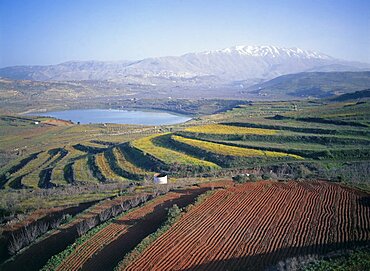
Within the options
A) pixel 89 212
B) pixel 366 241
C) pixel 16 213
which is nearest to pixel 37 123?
pixel 16 213

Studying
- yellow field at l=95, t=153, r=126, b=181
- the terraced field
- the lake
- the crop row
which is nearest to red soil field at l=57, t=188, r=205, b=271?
the crop row

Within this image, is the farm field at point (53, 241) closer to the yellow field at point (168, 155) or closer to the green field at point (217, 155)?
the green field at point (217, 155)

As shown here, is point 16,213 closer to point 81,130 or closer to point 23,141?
point 23,141

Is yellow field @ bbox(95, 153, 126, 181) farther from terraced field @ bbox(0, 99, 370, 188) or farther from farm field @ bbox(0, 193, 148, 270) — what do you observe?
farm field @ bbox(0, 193, 148, 270)

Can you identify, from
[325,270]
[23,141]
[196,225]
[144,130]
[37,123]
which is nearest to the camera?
[325,270]

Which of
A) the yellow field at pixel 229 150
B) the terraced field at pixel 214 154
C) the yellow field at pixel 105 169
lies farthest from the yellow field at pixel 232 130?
the yellow field at pixel 105 169

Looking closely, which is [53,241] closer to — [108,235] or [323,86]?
[108,235]
